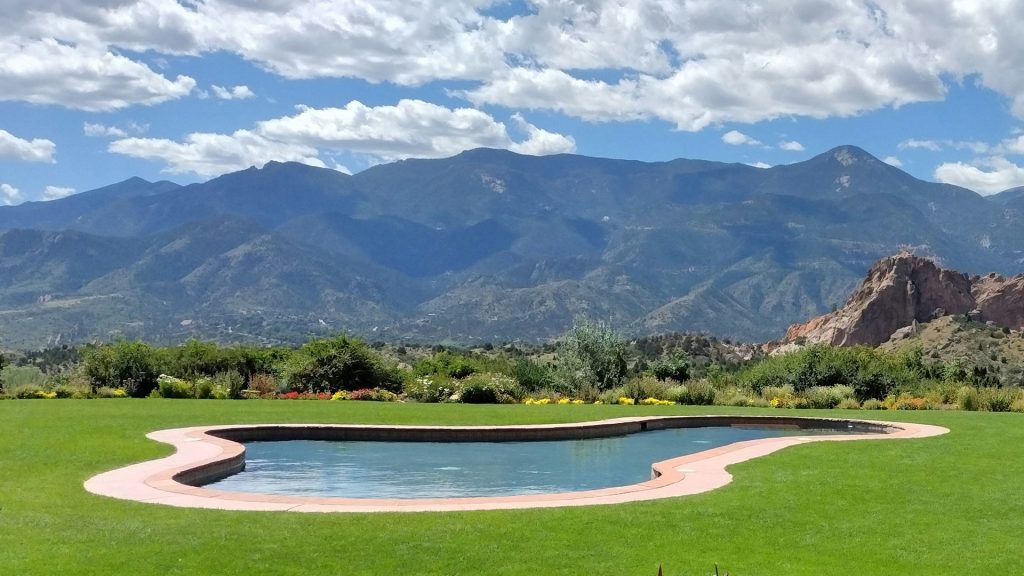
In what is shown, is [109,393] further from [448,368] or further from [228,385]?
[448,368]

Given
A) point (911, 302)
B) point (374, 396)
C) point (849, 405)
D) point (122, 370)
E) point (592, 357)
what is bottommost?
point (849, 405)

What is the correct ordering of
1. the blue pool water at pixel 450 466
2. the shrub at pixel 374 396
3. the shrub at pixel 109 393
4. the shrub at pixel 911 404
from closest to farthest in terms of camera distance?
the blue pool water at pixel 450 466 < the shrub at pixel 911 404 < the shrub at pixel 109 393 < the shrub at pixel 374 396

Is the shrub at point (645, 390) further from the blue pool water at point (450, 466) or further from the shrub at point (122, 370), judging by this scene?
the shrub at point (122, 370)

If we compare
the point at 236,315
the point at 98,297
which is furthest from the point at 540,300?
the point at 98,297

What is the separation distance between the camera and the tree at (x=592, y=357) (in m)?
31.2

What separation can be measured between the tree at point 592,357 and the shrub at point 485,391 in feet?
11.5

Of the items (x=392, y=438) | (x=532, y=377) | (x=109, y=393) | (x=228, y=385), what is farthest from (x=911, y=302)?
(x=392, y=438)

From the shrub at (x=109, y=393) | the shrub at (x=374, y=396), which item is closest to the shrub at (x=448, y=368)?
the shrub at (x=374, y=396)

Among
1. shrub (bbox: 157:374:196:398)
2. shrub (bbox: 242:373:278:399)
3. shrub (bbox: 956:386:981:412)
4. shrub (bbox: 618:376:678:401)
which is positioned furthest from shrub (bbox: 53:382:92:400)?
shrub (bbox: 956:386:981:412)

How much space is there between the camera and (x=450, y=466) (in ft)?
51.7

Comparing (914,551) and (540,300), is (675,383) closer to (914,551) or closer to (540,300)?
(914,551)

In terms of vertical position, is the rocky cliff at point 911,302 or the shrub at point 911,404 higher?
the rocky cliff at point 911,302

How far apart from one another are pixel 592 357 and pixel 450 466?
53.4 ft

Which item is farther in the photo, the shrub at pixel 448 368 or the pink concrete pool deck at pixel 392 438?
the shrub at pixel 448 368
